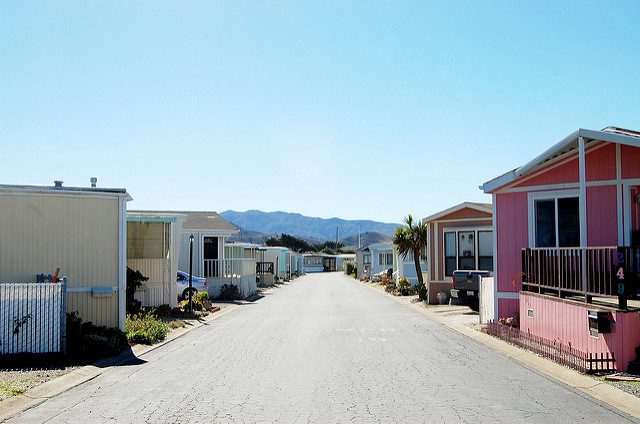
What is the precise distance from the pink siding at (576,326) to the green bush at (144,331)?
9054 mm

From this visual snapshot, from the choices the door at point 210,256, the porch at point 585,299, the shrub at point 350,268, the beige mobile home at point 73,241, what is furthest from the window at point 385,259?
the beige mobile home at point 73,241

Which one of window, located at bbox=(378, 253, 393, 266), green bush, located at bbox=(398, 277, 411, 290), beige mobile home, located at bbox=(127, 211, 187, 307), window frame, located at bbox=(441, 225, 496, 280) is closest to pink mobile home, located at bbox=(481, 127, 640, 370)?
window frame, located at bbox=(441, 225, 496, 280)

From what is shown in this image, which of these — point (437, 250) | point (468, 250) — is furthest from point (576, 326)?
point (437, 250)

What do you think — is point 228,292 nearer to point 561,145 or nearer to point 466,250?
point 466,250

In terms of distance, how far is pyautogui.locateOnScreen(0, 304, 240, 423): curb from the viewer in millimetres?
8992

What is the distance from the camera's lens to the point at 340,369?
460 inches

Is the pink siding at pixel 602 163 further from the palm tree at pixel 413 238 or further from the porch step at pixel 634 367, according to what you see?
the palm tree at pixel 413 238

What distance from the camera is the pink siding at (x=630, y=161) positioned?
14.2 meters

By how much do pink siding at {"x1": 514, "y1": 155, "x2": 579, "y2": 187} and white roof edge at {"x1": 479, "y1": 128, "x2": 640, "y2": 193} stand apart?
356mm

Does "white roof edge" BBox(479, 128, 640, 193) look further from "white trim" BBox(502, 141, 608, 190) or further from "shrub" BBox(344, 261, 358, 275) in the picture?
"shrub" BBox(344, 261, 358, 275)

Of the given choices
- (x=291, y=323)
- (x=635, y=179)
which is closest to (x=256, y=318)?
(x=291, y=323)

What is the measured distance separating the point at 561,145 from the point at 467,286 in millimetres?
10396

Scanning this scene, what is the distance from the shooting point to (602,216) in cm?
1478

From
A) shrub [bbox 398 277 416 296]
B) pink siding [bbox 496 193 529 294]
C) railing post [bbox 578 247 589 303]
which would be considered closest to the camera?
railing post [bbox 578 247 589 303]
